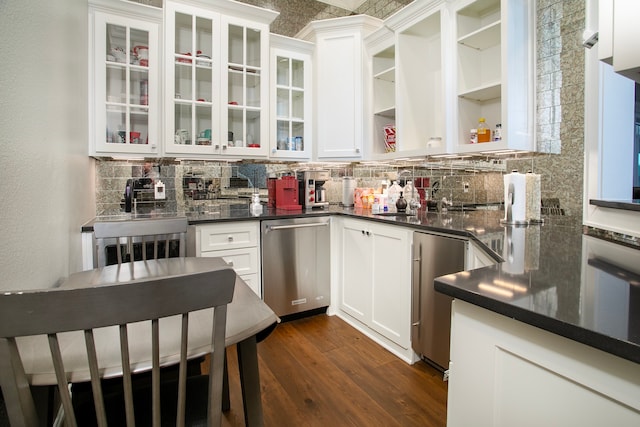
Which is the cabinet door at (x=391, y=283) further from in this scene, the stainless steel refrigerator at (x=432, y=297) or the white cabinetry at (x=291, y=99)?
the white cabinetry at (x=291, y=99)

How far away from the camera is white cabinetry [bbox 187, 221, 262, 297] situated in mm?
2457

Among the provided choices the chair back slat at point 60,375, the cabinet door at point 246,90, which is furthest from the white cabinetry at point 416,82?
the chair back slat at point 60,375

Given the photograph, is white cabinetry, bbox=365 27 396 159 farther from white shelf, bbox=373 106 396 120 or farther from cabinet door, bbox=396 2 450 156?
cabinet door, bbox=396 2 450 156

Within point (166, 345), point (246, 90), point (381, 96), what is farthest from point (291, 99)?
point (166, 345)

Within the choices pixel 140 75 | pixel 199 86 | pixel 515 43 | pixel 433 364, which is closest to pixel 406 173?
pixel 515 43

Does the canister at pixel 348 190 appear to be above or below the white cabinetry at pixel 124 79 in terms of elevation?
below

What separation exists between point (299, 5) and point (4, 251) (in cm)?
347

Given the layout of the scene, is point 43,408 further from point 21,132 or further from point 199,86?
point 199,86

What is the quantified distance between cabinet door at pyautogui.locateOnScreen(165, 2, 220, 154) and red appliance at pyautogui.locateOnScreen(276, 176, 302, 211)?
0.62 m

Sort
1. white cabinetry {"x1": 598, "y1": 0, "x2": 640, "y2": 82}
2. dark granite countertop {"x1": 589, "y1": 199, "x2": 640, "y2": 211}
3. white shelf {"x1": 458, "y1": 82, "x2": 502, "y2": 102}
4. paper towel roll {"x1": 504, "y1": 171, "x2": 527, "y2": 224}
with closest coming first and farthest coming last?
white cabinetry {"x1": 598, "y1": 0, "x2": 640, "y2": 82}
dark granite countertop {"x1": 589, "y1": 199, "x2": 640, "y2": 211}
paper towel roll {"x1": 504, "y1": 171, "x2": 527, "y2": 224}
white shelf {"x1": 458, "y1": 82, "x2": 502, "y2": 102}

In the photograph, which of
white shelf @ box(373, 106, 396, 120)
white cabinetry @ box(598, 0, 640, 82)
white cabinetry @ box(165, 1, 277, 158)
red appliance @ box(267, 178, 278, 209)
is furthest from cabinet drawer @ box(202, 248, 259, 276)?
white cabinetry @ box(598, 0, 640, 82)

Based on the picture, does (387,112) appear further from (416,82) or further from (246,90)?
(246,90)

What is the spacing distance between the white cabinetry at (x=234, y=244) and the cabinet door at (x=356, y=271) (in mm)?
723

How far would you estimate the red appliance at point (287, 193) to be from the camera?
10.1 feet
